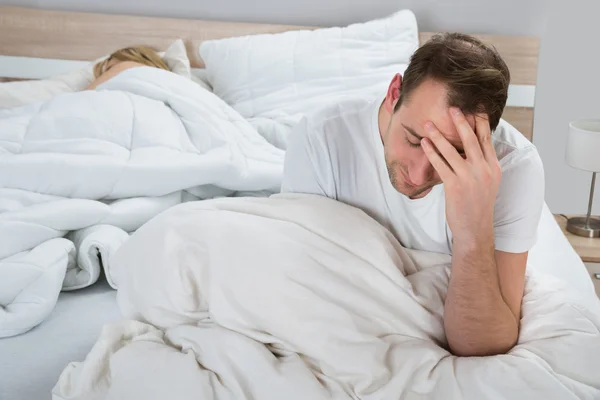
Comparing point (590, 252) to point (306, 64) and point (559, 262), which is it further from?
point (306, 64)

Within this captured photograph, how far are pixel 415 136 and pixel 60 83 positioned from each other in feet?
5.26

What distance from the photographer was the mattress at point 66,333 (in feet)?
4.01

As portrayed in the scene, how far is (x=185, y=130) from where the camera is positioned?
2.06 m

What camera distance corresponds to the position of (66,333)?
4.53ft

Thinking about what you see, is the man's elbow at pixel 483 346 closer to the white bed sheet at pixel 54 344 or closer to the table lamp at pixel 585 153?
the white bed sheet at pixel 54 344

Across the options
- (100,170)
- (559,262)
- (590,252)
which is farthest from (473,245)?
(590,252)

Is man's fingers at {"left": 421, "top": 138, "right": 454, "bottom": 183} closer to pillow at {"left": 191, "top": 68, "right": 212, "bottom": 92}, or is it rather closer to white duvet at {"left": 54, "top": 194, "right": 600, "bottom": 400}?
white duvet at {"left": 54, "top": 194, "right": 600, "bottom": 400}

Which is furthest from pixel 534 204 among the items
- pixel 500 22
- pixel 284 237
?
pixel 500 22

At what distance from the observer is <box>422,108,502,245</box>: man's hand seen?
1170 mm

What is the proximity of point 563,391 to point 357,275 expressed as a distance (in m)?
0.37

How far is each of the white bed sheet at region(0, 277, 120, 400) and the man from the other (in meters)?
0.52

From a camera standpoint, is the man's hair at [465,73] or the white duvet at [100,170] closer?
the man's hair at [465,73]

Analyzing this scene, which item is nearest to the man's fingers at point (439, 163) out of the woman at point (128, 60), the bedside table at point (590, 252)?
the bedside table at point (590, 252)

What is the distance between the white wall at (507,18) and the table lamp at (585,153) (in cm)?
52
